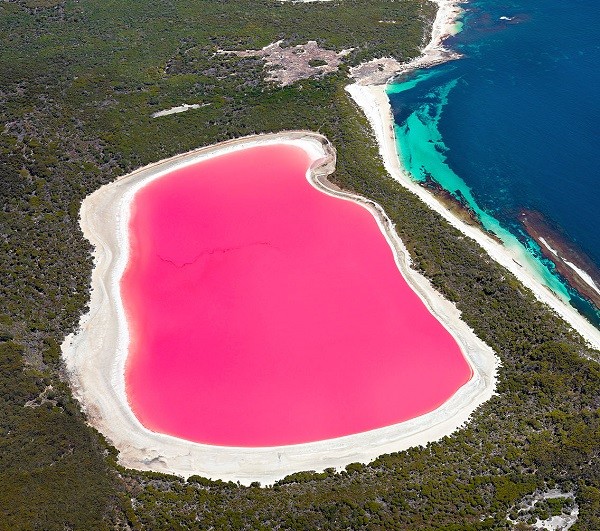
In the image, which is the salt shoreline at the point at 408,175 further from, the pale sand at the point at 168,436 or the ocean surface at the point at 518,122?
the pale sand at the point at 168,436

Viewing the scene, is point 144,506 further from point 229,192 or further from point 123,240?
point 229,192

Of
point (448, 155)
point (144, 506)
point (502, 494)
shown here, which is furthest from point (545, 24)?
point (144, 506)

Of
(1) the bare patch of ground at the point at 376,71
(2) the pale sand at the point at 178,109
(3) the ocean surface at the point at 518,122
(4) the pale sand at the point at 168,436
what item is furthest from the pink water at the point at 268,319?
(1) the bare patch of ground at the point at 376,71

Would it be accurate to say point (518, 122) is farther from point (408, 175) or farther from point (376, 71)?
point (376, 71)

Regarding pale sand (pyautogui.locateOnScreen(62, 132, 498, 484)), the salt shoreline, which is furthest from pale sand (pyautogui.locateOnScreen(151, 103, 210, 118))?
the salt shoreline

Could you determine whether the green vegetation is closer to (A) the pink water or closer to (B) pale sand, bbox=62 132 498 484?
(B) pale sand, bbox=62 132 498 484

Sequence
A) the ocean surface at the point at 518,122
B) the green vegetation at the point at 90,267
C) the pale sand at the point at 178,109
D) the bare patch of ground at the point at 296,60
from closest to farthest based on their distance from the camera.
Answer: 1. the green vegetation at the point at 90,267
2. the ocean surface at the point at 518,122
3. the pale sand at the point at 178,109
4. the bare patch of ground at the point at 296,60

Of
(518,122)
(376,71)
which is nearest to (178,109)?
(376,71)
